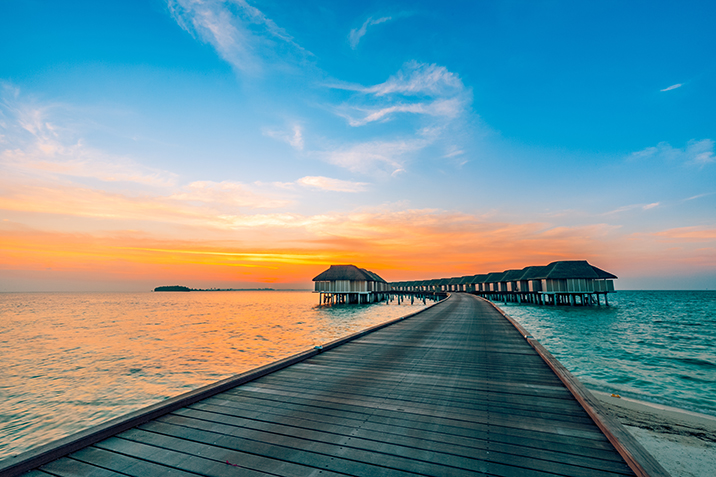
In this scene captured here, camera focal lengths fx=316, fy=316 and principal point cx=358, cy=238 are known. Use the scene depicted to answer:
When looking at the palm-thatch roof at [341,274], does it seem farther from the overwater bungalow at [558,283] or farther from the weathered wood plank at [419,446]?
the weathered wood plank at [419,446]

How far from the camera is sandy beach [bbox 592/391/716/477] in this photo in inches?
263

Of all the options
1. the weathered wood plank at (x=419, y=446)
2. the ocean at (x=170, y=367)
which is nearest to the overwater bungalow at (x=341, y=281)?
the ocean at (x=170, y=367)

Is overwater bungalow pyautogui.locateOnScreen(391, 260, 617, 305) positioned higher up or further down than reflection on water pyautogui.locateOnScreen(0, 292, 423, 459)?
higher up

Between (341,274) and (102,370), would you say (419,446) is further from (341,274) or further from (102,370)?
(341,274)

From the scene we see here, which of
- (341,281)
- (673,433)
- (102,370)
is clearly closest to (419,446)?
(673,433)

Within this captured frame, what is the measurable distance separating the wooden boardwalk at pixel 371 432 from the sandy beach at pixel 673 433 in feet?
10.5

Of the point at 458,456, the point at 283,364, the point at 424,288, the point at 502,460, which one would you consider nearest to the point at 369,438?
the point at 458,456

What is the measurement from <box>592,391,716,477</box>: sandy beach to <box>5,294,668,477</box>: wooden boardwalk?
321 cm

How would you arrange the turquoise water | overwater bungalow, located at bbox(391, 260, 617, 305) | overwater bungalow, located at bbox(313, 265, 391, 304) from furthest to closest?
overwater bungalow, located at bbox(313, 265, 391, 304)
overwater bungalow, located at bbox(391, 260, 617, 305)
the turquoise water

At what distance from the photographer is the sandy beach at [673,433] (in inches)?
263

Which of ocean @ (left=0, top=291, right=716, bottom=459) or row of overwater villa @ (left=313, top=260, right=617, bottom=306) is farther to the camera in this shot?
row of overwater villa @ (left=313, top=260, right=617, bottom=306)

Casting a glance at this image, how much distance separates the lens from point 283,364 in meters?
7.40

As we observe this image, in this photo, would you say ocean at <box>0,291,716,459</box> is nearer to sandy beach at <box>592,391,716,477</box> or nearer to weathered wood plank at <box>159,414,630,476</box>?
sandy beach at <box>592,391,716,477</box>

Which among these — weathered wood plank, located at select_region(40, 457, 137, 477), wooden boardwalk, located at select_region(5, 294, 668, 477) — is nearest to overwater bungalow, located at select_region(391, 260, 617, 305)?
wooden boardwalk, located at select_region(5, 294, 668, 477)
